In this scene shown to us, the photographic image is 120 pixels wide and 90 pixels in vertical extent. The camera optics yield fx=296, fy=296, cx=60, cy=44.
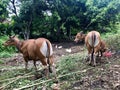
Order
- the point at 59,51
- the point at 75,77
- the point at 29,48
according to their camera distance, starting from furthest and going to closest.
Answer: the point at 59,51 < the point at 29,48 < the point at 75,77

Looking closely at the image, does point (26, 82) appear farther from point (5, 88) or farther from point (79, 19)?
point (79, 19)

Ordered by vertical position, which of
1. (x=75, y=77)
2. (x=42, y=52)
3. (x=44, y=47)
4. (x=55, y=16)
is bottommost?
(x=75, y=77)

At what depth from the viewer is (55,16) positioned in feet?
58.6

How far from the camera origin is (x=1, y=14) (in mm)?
17922

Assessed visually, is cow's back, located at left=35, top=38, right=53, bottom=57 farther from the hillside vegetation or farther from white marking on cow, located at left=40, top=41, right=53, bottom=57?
the hillside vegetation

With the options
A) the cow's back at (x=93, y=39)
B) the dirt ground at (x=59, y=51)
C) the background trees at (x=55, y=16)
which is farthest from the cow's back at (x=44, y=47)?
the background trees at (x=55, y=16)

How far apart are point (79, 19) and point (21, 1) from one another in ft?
12.1

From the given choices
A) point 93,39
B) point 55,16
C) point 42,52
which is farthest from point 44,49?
point 55,16

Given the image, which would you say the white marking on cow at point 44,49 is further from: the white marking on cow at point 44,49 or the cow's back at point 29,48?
the cow's back at point 29,48

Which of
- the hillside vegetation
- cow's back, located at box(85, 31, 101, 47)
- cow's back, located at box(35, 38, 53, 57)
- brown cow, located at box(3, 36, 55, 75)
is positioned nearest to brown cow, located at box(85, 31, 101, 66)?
cow's back, located at box(85, 31, 101, 47)

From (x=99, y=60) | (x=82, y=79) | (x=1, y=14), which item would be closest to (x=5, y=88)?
(x=82, y=79)

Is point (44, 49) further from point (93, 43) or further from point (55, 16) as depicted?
point (55, 16)

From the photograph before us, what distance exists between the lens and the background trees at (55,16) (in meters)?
17.5

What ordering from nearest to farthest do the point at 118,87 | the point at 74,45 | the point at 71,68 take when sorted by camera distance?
the point at 118,87 → the point at 71,68 → the point at 74,45
